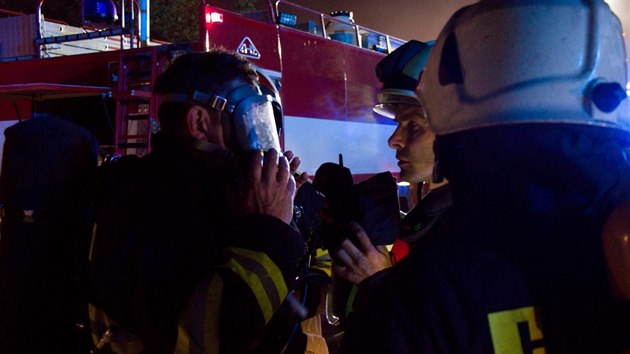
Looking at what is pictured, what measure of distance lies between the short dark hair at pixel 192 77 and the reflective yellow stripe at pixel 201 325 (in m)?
0.63

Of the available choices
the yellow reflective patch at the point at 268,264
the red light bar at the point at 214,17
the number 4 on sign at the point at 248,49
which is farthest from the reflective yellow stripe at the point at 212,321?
the number 4 on sign at the point at 248,49

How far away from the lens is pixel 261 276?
1449 millimetres

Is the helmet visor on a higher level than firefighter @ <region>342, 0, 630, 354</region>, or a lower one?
higher

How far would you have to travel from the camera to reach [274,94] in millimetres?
2111

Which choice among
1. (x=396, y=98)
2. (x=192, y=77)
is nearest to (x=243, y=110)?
(x=192, y=77)

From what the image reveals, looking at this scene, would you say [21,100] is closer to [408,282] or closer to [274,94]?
[274,94]

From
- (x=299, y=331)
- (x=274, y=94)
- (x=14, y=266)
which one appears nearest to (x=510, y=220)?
(x=299, y=331)

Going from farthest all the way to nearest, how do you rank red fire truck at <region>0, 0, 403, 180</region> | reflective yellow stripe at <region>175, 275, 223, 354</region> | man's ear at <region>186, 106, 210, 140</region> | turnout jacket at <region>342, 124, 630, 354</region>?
red fire truck at <region>0, 0, 403, 180</region>, man's ear at <region>186, 106, 210, 140</region>, reflective yellow stripe at <region>175, 275, 223, 354</region>, turnout jacket at <region>342, 124, 630, 354</region>

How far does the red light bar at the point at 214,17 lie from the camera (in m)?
5.74

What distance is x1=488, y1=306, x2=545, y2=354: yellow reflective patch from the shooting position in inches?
36.7

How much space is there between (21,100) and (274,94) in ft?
17.9

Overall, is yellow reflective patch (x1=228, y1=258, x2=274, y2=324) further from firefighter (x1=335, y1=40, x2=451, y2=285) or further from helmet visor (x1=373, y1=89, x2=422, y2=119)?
→ helmet visor (x1=373, y1=89, x2=422, y2=119)

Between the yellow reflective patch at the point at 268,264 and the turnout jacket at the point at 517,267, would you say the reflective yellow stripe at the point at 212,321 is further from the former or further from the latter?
the turnout jacket at the point at 517,267

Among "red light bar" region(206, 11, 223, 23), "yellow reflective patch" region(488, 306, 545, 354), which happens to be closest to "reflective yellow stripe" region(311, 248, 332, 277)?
"yellow reflective patch" region(488, 306, 545, 354)
